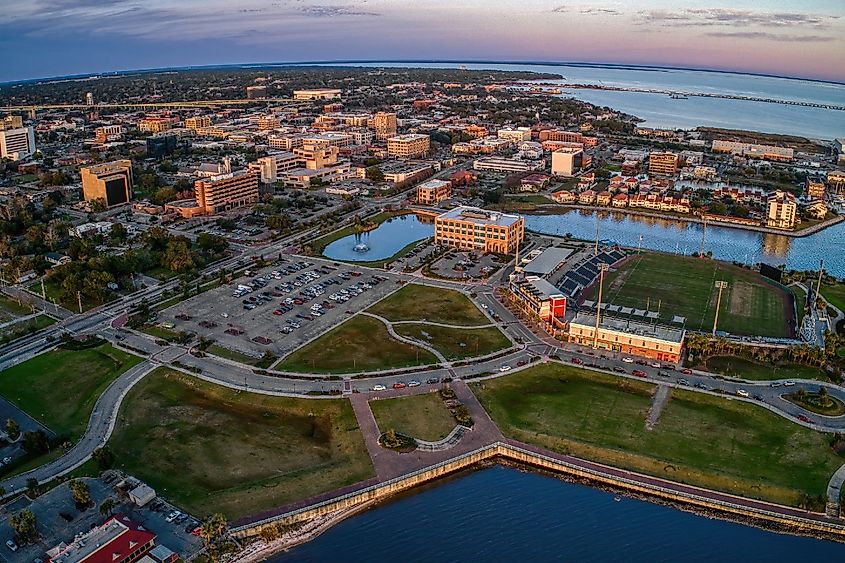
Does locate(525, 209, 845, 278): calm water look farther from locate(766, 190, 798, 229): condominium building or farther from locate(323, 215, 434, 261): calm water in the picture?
locate(323, 215, 434, 261): calm water

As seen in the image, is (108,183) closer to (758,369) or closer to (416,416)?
(416,416)

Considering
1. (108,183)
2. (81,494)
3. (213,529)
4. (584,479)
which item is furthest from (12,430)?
(108,183)

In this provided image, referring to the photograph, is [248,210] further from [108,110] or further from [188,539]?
[108,110]

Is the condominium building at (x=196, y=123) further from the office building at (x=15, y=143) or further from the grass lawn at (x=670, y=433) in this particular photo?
the grass lawn at (x=670, y=433)

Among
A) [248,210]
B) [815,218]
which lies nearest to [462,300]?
[248,210]

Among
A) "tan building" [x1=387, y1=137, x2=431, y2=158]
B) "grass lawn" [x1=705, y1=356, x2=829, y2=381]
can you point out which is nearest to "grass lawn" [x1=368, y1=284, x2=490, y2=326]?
"grass lawn" [x1=705, y1=356, x2=829, y2=381]
